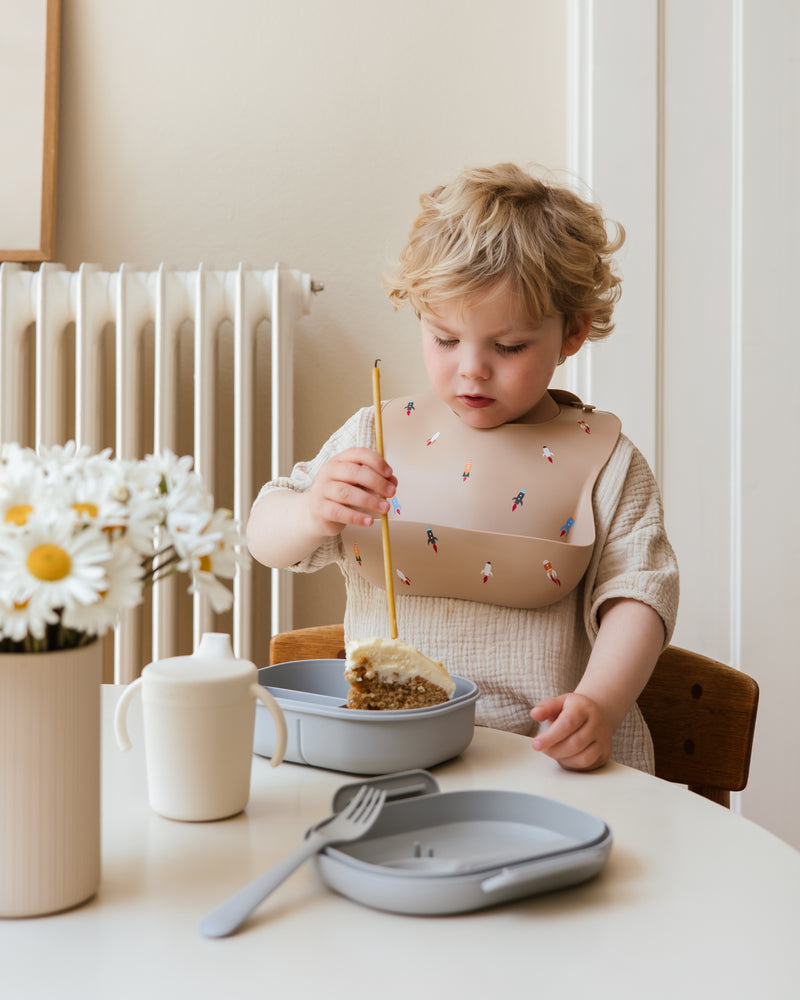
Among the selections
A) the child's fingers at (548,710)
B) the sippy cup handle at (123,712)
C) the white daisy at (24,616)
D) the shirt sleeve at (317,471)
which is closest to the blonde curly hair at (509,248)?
the shirt sleeve at (317,471)

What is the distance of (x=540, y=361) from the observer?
981 mm

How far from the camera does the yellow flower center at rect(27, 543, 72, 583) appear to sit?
1.30 feet

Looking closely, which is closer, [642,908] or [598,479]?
[642,908]

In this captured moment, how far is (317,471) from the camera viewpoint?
102 cm

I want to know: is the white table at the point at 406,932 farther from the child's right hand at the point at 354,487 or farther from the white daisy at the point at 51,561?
the child's right hand at the point at 354,487

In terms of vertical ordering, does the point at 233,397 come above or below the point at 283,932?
above

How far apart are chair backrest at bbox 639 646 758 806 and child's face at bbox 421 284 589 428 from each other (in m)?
0.31

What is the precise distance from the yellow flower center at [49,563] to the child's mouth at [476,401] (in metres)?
0.64

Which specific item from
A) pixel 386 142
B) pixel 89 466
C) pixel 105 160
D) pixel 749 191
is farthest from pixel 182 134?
pixel 89 466

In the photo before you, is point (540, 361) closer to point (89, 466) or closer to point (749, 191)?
point (89, 466)

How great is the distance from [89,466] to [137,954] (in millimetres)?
219

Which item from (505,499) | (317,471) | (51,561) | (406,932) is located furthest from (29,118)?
(406,932)

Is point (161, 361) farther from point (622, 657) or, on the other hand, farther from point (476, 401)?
point (622, 657)

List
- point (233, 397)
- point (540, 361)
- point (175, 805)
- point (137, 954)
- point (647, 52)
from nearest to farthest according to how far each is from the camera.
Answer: point (137, 954), point (175, 805), point (540, 361), point (647, 52), point (233, 397)
